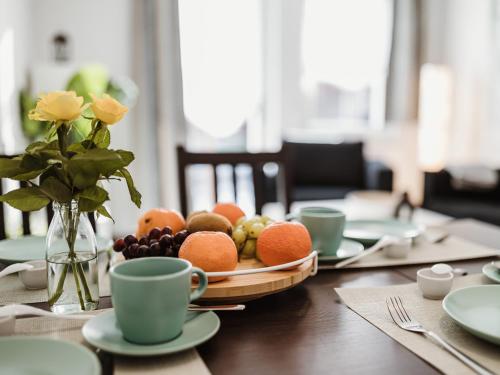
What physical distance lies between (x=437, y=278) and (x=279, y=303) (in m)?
0.27

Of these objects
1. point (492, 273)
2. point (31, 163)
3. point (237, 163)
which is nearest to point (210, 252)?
point (31, 163)

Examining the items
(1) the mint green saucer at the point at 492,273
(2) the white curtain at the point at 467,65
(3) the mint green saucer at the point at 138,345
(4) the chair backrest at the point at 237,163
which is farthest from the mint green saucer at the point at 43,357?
(2) the white curtain at the point at 467,65

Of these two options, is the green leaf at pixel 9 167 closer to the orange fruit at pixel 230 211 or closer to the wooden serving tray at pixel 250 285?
the wooden serving tray at pixel 250 285

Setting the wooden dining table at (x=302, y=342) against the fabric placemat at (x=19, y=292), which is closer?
the wooden dining table at (x=302, y=342)

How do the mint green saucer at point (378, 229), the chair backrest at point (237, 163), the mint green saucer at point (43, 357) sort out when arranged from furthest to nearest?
the chair backrest at point (237, 163), the mint green saucer at point (378, 229), the mint green saucer at point (43, 357)

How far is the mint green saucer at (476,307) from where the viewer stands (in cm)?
70

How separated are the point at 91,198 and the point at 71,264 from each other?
0.12 m

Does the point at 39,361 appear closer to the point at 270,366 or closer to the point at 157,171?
the point at 270,366

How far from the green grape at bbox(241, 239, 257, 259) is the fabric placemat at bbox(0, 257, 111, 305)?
0.84 ft

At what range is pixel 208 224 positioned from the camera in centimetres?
93

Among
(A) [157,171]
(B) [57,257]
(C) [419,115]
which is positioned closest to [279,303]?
(B) [57,257]

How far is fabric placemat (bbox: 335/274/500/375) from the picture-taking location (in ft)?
2.05

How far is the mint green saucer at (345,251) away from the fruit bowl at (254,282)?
0.54ft

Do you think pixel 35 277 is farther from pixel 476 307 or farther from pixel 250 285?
pixel 476 307
